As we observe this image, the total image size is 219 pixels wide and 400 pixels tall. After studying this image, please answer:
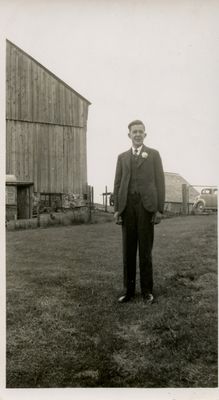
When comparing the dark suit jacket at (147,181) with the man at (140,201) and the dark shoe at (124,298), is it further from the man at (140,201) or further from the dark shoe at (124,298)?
the dark shoe at (124,298)

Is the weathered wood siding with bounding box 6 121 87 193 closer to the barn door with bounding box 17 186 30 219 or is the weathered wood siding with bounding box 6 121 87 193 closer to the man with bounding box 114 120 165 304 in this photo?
the barn door with bounding box 17 186 30 219

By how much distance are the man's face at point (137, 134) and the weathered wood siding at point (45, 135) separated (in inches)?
55.1

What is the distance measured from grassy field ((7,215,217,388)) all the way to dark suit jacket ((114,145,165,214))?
667 millimetres

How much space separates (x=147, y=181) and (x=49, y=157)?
2.71m

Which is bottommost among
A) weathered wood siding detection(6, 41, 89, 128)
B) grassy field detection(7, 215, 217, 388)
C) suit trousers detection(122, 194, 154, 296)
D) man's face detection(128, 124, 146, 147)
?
grassy field detection(7, 215, 217, 388)

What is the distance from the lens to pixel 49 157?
6.02 meters

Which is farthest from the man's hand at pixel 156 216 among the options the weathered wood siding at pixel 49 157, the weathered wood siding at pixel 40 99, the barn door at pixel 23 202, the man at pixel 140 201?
the barn door at pixel 23 202

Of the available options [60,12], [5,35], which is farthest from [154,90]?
[5,35]

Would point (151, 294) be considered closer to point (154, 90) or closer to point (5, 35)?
point (154, 90)

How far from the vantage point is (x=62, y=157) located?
6.02m

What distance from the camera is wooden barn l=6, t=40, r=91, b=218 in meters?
5.33

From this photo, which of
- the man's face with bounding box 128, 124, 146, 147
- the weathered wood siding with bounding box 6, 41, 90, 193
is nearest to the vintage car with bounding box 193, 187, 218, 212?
the man's face with bounding box 128, 124, 146, 147

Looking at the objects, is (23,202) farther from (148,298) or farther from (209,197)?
(209,197)

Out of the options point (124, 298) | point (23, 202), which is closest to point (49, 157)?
point (23, 202)
